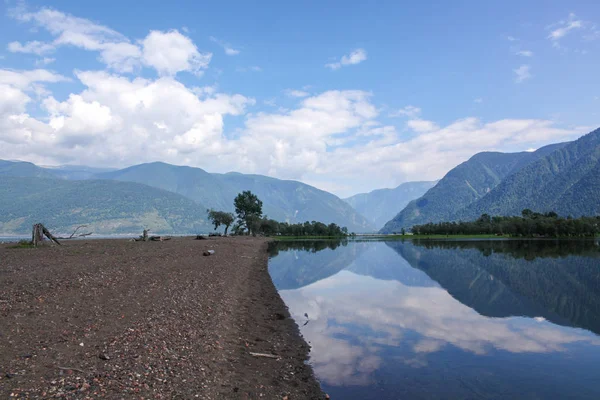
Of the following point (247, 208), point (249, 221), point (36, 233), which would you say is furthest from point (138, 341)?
point (249, 221)

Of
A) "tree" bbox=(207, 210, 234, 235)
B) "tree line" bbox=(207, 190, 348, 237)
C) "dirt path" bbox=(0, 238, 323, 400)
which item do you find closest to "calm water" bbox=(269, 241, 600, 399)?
→ "dirt path" bbox=(0, 238, 323, 400)

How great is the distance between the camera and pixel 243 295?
25.6 metres

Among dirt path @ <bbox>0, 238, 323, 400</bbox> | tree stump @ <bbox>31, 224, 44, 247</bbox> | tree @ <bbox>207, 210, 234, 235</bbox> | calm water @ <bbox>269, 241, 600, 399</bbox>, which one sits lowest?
calm water @ <bbox>269, 241, 600, 399</bbox>

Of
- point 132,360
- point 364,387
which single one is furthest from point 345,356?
point 132,360

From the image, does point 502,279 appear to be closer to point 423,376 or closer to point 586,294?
point 586,294

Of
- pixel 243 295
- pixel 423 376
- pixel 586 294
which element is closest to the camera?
pixel 423 376

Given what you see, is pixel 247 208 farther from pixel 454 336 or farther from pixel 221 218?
pixel 454 336

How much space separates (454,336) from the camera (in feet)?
61.9

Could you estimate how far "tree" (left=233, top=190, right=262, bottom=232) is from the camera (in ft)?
449

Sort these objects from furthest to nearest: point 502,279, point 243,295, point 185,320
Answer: point 502,279, point 243,295, point 185,320

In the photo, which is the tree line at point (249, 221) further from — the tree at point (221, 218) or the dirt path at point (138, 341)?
the dirt path at point (138, 341)

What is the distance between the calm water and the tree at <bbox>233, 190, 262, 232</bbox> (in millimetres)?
100123

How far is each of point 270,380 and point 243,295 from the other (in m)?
13.7

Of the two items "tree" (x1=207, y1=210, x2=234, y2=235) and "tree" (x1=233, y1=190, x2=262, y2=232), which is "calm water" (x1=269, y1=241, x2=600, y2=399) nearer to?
"tree" (x1=207, y1=210, x2=234, y2=235)
